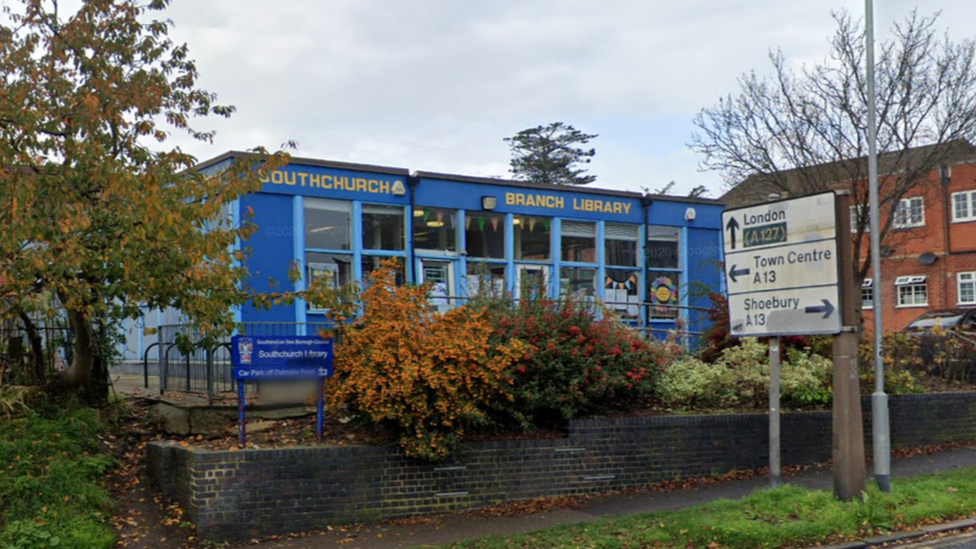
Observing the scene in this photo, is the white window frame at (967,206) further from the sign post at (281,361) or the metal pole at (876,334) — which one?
the sign post at (281,361)

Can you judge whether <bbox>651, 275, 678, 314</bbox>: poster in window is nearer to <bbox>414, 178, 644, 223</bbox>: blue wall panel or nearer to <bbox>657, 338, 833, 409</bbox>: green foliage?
<bbox>414, 178, 644, 223</bbox>: blue wall panel

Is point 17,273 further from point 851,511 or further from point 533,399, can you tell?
point 851,511

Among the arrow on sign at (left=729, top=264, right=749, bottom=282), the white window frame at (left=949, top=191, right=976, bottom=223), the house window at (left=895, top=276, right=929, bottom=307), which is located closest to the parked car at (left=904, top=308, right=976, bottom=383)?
the arrow on sign at (left=729, top=264, right=749, bottom=282)

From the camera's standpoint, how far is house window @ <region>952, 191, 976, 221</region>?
133ft

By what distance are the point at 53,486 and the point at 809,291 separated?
26.4 feet

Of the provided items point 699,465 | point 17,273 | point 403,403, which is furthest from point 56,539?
point 699,465

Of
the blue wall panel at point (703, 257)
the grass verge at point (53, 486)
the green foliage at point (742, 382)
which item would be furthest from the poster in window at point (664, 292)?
the grass verge at point (53, 486)

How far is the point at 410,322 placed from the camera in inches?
394

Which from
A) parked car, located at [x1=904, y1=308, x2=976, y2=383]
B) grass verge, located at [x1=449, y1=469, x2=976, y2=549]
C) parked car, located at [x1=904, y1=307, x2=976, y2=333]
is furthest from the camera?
parked car, located at [x1=904, y1=307, x2=976, y2=333]

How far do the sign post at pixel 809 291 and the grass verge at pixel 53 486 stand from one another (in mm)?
6946

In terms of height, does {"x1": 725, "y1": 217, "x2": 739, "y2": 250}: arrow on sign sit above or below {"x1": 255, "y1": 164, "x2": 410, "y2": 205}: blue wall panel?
below

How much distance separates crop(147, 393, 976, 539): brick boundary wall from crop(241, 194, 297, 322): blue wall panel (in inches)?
224

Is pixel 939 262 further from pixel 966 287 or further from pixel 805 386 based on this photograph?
pixel 805 386

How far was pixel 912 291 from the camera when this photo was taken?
4244cm
